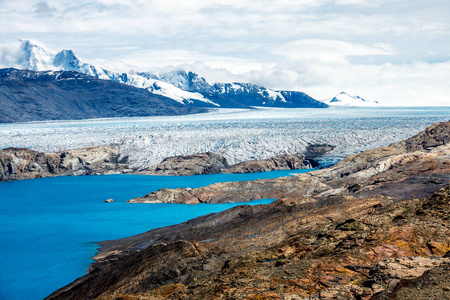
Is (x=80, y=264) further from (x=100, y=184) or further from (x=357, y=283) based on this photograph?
(x=100, y=184)

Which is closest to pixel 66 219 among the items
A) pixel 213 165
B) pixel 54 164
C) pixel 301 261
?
pixel 301 261

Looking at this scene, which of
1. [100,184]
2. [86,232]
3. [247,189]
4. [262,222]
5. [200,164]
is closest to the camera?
[262,222]

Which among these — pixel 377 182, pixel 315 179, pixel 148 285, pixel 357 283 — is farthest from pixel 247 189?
pixel 357 283

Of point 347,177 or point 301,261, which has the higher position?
point 301,261

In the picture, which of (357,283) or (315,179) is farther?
(315,179)

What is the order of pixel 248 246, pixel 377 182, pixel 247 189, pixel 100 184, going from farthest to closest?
pixel 100 184 → pixel 247 189 → pixel 377 182 → pixel 248 246

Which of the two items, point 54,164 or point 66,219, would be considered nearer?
point 66,219

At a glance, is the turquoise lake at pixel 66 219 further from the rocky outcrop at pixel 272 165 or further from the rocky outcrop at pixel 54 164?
the rocky outcrop at pixel 54 164

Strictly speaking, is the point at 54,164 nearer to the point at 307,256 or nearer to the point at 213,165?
the point at 213,165

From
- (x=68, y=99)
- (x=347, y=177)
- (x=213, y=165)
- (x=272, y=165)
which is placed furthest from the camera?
(x=68, y=99)
